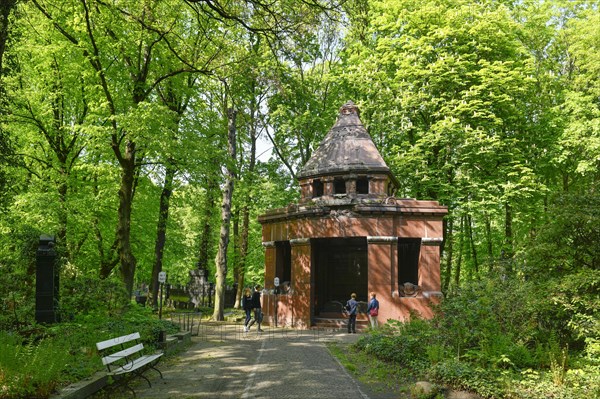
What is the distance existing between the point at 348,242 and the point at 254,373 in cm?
1287

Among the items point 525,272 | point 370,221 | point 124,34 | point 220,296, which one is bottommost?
point 220,296

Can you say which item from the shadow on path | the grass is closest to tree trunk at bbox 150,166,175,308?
the shadow on path

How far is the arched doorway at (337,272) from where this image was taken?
22344mm

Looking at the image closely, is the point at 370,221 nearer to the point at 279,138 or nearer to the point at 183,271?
the point at 279,138

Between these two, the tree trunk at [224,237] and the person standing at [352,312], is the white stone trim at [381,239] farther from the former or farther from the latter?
the tree trunk at [224,237]

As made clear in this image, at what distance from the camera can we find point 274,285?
2245 centimetres

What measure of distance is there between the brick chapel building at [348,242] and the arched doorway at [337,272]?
5 cm

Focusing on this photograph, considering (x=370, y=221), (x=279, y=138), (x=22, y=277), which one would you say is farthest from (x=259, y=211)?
(x=22, y=277)

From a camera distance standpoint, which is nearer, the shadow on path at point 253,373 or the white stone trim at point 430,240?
the shadow on path at point 253,373

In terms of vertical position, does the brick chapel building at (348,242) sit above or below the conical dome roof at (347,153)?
below

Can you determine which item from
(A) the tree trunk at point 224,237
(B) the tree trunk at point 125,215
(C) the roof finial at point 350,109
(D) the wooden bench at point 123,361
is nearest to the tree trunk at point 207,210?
(A) the tree trunk at point 224,237

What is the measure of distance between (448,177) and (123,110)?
16724 millimetres

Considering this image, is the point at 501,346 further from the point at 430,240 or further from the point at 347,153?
the point at 347,153

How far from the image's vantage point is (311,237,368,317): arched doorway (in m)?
22.3
